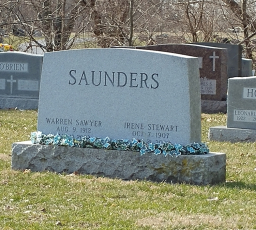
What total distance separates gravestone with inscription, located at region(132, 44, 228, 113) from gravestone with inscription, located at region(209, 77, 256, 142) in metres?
4.58

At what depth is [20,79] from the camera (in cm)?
1703

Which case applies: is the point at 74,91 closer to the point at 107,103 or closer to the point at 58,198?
the point at 107,103

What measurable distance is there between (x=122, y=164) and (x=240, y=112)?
453cm

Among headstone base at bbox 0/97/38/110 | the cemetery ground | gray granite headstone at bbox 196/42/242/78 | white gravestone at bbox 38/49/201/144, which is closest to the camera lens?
the cemetery ground

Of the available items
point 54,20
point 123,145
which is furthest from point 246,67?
point 123,145

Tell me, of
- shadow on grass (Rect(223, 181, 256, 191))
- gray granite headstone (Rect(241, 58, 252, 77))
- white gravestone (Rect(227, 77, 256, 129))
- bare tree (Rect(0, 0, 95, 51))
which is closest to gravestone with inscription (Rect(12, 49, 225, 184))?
shadow on grass (Rect(223, 181, 256, 191))

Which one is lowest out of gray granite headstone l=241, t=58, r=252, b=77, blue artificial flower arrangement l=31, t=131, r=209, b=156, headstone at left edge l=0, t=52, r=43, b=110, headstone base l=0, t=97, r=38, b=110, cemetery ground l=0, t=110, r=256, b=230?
cemetery ground l=0, t=110, r=256, b=230

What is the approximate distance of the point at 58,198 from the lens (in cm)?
696

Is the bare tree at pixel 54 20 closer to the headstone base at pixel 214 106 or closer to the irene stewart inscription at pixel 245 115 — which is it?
the headstone base at pixel 214 106

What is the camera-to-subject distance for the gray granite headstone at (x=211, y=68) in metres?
16.6

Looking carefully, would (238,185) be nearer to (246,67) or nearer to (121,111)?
(121,111)

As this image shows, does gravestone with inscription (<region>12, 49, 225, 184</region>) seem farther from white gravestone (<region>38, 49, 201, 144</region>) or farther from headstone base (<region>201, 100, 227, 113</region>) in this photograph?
headstone base (<region>201, 100, 227, 113</region>)

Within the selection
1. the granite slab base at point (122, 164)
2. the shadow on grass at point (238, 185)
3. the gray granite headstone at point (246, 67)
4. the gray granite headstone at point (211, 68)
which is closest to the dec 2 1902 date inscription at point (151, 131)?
the granite slab base at point (122, 164)

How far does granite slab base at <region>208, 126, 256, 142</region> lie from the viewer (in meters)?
11.9
